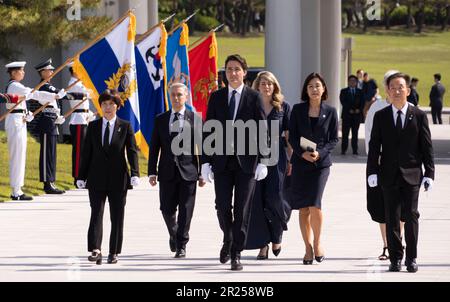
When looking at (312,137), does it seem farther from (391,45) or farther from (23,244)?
(391,45)

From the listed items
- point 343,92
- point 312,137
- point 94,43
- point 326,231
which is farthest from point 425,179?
point 343,92

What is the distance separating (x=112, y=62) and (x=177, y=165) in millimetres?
5271

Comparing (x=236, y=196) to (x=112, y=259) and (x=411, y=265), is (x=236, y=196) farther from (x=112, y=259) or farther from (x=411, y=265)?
(x=411, y=265)

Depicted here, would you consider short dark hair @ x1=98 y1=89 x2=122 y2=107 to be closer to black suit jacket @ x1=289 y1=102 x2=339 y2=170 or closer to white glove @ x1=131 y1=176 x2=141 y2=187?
white glove @ x1=131 y1=176 x2=141 y2=187

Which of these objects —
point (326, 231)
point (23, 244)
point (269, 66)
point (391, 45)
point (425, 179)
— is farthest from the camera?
point (391, 45)

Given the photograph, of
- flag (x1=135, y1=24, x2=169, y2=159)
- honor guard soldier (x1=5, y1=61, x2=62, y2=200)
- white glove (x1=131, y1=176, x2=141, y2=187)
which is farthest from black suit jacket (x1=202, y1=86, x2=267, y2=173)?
honor guard soldier (x1=5, y1=61, x2=62, y2=200)

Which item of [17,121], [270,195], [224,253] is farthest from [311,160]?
[17,121]

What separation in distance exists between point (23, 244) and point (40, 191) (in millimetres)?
6148

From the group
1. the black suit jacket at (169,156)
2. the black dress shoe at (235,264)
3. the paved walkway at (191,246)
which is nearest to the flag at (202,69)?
the paved walkway at (191,246)

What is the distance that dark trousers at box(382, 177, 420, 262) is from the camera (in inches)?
486

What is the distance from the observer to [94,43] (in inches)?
720

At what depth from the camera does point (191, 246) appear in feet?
47.8
